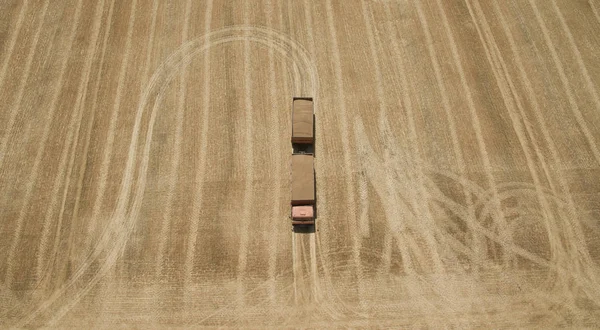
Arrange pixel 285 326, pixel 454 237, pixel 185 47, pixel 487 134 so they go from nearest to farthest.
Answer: pixel 285 326, pixel 454 237, pixel 487 134, pixel 185 47

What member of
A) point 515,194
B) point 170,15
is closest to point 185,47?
point 170,15

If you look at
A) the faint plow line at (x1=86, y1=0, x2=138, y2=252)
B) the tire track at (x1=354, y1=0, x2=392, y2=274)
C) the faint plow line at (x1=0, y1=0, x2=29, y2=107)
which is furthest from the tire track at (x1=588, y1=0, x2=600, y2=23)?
the faint plow line at (x1=0, y1=0, x2=29, y2=107)

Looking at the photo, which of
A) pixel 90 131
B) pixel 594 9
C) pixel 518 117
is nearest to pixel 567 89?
pixel 518 117

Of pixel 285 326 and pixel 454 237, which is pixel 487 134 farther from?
pixel 285 326

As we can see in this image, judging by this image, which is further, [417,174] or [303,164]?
[417,174]

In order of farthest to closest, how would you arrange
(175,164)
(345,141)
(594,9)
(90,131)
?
(594,9)
(90,131)
(345,141)
(175,164)

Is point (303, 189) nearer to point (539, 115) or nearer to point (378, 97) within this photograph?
point (378, 97)
